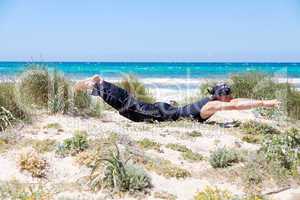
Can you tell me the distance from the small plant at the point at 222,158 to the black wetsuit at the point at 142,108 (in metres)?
2.99

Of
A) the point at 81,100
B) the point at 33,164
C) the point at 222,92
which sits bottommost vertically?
the point at 33,164

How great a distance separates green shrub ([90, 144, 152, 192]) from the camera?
6.02 meters

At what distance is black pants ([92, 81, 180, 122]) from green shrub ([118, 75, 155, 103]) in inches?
82.8

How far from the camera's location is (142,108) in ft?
33.7

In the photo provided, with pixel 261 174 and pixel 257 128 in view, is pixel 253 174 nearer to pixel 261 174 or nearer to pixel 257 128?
pixel 261 174

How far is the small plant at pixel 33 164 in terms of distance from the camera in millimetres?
6504

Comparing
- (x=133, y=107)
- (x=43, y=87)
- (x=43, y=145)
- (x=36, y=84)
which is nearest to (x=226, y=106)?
(x=133, y=107)

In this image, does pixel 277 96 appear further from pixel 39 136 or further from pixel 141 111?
pixel 39 136

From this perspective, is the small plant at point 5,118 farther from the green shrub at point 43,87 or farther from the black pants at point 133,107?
the black pants at point 133,107

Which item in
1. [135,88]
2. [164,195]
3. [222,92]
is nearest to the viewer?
[164,195]

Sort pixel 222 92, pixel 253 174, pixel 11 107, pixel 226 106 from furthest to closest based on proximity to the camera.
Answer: pixel 222 92 → pixel 226 106 → pixel 11 107 → pixel 253 174

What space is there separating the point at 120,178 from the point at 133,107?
4.36 m

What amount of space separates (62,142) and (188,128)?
2.68 metres

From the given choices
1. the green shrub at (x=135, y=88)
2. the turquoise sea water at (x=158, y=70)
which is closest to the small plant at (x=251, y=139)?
the turquoise sea water at (x=158, y=70)
